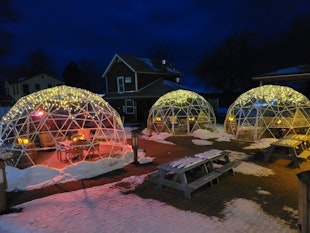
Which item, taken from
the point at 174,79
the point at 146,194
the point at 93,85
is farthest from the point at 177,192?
the point at 93,85

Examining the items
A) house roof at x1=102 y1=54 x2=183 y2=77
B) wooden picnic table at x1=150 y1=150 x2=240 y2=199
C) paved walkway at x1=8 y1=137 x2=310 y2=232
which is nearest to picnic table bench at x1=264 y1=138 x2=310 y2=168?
paved walkway at x1=8 y1=137 x2=310 y2=232

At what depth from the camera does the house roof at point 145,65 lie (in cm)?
1991

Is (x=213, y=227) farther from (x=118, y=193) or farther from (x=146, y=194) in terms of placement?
(x=118, y=193)

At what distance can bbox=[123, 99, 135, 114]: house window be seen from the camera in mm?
20172

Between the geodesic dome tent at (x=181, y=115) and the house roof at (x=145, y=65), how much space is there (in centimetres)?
658

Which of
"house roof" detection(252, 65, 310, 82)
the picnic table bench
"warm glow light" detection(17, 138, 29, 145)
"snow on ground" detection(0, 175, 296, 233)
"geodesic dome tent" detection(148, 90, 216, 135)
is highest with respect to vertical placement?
"house roof" detection(252, 65, 310, 82)

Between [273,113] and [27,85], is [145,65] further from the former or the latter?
Answer: [27,85]

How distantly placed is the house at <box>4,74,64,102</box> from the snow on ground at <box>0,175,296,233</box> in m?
33.0

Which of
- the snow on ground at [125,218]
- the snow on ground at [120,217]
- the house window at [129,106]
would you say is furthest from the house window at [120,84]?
the snow on ground at [125,218]

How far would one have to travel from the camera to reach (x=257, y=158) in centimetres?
802

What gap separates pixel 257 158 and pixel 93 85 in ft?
155

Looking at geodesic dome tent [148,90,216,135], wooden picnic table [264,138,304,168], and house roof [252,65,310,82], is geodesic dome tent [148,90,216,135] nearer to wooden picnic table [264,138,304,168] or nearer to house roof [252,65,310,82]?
house roof [252,65,310,82]

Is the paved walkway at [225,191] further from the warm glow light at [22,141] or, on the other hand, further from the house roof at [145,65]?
the house roof at [145,65]

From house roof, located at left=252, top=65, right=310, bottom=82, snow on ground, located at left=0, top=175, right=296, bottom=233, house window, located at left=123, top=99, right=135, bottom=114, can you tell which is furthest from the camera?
house window, located at left=123, top=99, right=135, bottom=114
